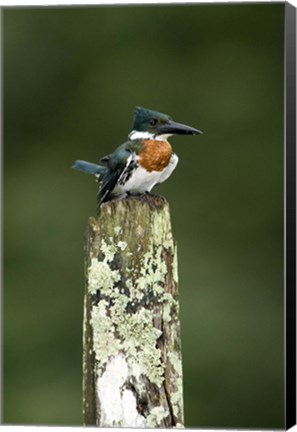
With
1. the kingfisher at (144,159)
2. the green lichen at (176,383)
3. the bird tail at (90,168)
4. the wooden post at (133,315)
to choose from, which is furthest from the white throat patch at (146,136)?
the green lichen at (176,383)

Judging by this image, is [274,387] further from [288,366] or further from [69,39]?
[69,39]

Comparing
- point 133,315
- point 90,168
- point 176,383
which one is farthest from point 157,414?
point 90,168

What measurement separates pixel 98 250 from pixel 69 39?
174 centimetres

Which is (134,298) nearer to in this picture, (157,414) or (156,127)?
(157,414)

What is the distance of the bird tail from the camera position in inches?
264

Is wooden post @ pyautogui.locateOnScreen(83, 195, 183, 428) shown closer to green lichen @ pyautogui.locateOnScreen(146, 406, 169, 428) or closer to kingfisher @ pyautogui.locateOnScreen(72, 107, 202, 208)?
green lichen @ pyautogui.locateOnScreen(146, 406, 169, 428)

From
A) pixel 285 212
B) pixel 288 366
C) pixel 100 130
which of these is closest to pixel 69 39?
pixel 100 130

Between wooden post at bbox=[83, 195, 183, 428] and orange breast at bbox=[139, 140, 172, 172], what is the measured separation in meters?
0.70

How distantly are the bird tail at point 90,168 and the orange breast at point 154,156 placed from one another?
0.29 m

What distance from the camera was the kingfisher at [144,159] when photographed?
6.39 metres

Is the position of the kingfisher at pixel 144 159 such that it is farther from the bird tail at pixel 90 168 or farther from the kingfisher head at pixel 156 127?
the bird tail at pixel 90 168

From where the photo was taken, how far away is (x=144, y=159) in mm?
6406

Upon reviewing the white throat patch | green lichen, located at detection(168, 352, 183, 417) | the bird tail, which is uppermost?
the white throat patch

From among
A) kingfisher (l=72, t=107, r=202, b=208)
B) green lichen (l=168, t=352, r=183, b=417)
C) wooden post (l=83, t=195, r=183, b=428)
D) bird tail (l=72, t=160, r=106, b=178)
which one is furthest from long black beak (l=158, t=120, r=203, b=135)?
green lichen (l=168, t=352, r=183, b=417)
